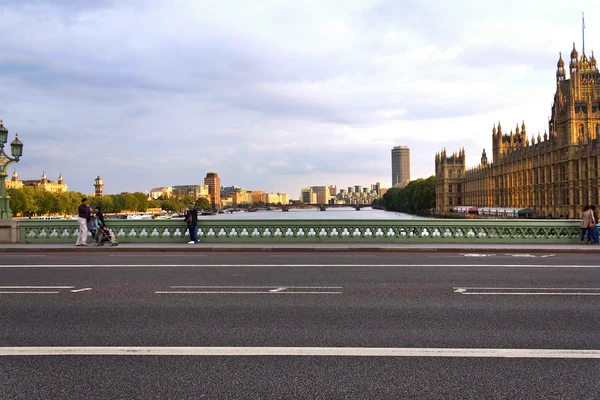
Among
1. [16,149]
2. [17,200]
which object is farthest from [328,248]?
[17,200]

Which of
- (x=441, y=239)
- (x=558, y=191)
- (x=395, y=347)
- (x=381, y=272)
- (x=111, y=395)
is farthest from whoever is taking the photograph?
(x=558, y=191)

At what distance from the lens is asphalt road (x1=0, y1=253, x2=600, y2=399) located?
16.7ft

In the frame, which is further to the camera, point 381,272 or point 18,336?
point 381,272

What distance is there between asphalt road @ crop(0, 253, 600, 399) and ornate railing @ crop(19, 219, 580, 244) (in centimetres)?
755

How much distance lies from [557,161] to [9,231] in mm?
99497

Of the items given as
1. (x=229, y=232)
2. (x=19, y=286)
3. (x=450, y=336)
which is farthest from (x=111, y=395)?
(x=229, y=232)

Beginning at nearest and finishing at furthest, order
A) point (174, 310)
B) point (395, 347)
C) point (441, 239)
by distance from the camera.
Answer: point (395, 347), point (174, 310), point (441, 239)

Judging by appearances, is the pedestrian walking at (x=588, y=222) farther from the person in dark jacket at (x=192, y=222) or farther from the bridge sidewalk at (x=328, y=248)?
the person in dark jacket at (x=192, y=222)

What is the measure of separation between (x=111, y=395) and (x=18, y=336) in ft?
9.96

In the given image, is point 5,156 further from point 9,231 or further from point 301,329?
point 301,329

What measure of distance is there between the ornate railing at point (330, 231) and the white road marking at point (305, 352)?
52.0ft

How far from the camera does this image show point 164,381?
17.2 ft

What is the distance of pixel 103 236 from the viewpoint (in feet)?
72.2

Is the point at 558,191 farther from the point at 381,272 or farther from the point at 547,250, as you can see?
the point at 381,272
